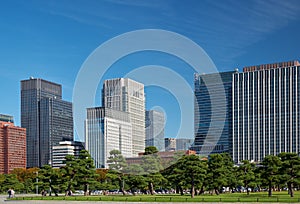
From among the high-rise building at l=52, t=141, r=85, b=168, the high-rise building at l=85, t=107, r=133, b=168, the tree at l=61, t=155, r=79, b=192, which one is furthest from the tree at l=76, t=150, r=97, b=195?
the high-rise building at l=52, t=141, r=85, b=168

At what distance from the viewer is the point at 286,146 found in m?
125

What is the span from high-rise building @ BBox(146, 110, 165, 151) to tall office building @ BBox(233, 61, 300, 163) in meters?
109

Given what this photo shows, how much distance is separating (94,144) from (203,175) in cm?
1883

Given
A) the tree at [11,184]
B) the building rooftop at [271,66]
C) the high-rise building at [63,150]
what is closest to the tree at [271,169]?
the tree at [11,184]

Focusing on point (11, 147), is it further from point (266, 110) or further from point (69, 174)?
point (69, 174)

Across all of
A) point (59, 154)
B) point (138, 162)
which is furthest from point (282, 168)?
point (59, 154)

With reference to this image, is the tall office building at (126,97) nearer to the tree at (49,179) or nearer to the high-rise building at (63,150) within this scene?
the tree at (49,179)

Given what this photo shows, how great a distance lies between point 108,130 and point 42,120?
475ft

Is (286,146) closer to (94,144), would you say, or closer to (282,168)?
(282,168)

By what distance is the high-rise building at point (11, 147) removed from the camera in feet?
481

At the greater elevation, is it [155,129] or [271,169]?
[155,129]

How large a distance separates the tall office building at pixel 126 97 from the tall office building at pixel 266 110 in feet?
Answer: 361

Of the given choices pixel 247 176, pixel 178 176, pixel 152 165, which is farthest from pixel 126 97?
pixel 247 176

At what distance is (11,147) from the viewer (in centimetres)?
14912
